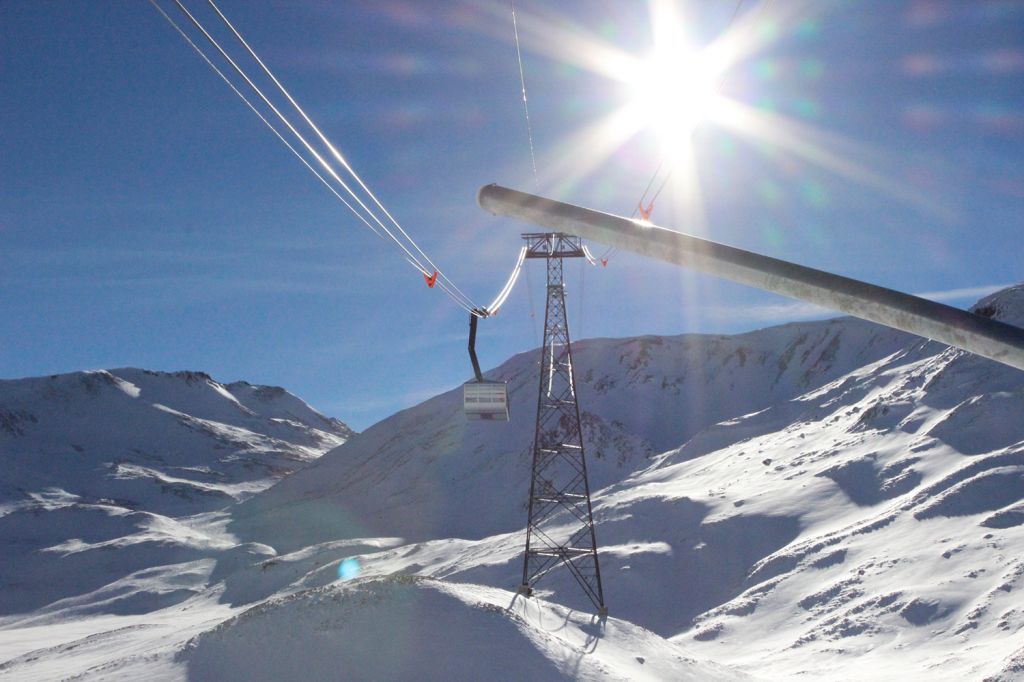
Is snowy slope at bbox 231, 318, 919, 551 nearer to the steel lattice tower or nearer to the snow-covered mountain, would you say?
the snow-covered mountain

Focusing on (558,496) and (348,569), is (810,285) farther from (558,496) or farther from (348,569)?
(348,569)

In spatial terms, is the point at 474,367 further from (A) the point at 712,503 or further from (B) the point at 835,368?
(B) the point at 835,368

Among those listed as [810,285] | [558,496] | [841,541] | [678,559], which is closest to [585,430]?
[678,559]

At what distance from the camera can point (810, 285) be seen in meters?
4.99

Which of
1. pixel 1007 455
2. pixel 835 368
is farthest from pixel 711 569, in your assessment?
pixel 835 368

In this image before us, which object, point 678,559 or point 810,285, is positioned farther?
point 678,559

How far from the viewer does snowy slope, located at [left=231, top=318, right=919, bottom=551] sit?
9469 centimetres

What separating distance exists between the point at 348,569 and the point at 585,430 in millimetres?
49034

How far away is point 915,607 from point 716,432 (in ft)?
167

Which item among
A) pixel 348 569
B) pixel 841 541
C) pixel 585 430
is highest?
pixel 585 430

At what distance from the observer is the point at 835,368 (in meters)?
99.2

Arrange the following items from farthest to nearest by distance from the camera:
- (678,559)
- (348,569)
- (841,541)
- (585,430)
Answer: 1. (585,430)
2. (348,569)
3. (678,559)
4. (841,541)

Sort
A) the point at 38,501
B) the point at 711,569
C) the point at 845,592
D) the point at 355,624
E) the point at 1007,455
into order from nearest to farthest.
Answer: the point at 355,624, the point at 845,592, the point at 1007,455, the point at 711,569, the point at 38,501

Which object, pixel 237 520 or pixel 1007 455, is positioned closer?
pixel 1007 455
